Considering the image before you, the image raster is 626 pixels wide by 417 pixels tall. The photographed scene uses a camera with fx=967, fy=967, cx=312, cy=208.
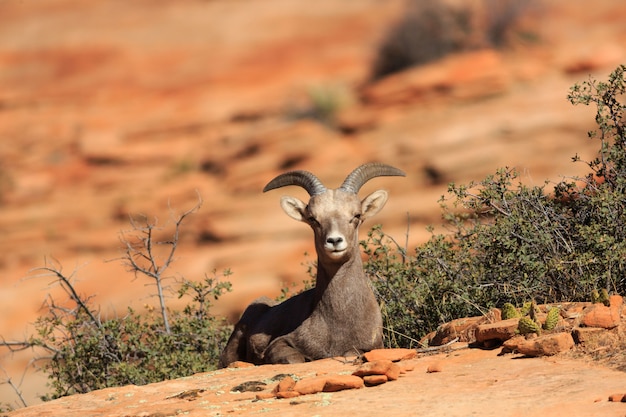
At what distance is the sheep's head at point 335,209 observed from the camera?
381 inches

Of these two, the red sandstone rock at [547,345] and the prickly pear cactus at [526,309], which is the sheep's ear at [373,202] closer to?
the prickly pear cactus at [526,309]

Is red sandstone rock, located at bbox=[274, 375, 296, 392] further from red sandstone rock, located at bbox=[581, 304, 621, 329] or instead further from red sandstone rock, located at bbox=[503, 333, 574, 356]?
red sandstone rock, located at bbox=[581, 304, 621, 329]

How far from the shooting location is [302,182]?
1055 centimetres

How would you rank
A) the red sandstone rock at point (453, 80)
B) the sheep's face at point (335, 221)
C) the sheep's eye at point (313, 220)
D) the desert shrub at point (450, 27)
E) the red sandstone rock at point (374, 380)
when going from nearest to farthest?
the red sandstone rock at point (374, 380)
the sheep's face at point (335, 221)
the sheep's eye at point (313, 220)
the red sandstone rock at point (453, 80)
the desert shrub at point (450, 27)

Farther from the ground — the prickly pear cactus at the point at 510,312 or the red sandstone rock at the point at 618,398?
the prickly pear cactus at the point at 510,312

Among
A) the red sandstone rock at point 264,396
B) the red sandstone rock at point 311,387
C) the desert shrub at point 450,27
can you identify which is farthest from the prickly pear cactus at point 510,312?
the desert shrub at point 450,27

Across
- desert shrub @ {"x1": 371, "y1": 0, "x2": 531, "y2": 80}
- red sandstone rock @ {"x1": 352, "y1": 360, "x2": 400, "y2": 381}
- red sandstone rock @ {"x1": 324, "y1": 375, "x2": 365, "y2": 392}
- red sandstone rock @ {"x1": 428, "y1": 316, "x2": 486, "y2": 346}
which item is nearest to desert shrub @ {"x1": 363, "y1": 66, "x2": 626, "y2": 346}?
red sandstone rock @ {"x1": 428, "y1": 316, "x2": 486, "y2": 346}

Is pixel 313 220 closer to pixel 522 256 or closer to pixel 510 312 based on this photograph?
pixel 522 256

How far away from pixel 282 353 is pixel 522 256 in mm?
2592

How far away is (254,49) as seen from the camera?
1537 inches

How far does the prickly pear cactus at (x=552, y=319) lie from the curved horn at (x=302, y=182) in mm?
3014

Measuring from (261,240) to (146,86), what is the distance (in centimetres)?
1315

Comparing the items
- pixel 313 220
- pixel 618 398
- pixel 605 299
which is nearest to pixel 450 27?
pixel 313 220

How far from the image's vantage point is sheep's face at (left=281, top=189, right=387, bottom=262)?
959cm
